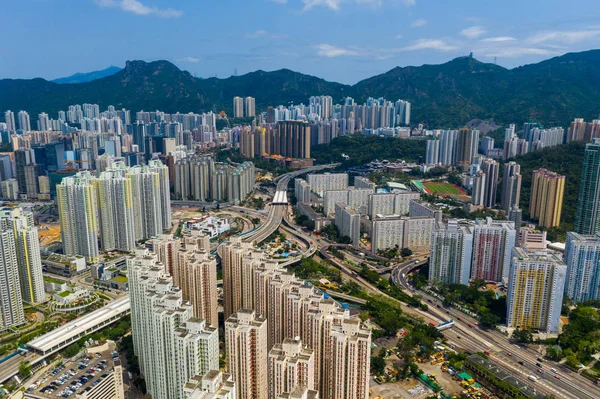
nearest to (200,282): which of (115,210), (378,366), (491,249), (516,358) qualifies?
(378,366)

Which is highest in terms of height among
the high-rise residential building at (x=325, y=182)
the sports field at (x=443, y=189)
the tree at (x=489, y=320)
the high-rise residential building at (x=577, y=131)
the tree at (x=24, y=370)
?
the high-rise residential building at (x=577, y=131)

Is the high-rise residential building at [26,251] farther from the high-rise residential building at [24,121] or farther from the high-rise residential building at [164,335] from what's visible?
the high-rise residential building at [24,121]

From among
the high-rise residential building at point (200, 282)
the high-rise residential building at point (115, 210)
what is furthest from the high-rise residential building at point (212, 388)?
the high-rise residential building at point (115, 210)

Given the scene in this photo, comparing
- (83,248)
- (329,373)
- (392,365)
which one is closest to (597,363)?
(392,365)

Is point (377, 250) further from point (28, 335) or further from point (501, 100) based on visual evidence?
point (501, 100)

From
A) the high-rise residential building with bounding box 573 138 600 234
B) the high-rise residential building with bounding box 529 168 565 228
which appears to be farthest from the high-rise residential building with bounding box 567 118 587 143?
the high-rise residential building with bounding box 573 138 600 234

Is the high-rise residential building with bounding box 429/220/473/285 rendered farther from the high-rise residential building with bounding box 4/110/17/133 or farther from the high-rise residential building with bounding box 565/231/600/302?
the high-rise residential building with bounding box 4/110/17/133
